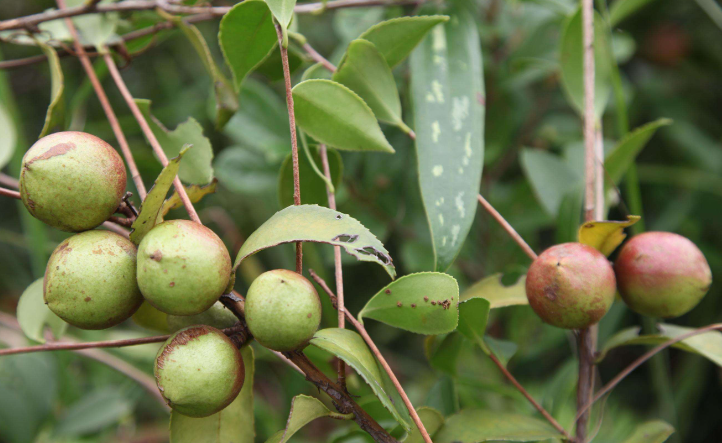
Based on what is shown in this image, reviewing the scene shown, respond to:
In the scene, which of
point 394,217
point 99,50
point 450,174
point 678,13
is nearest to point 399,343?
point 394,217

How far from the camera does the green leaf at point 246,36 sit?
18.5 inches

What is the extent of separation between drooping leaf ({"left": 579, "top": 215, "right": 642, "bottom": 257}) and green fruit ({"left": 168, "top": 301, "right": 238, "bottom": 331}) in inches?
12.3

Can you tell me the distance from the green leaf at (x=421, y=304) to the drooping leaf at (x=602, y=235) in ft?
0.49

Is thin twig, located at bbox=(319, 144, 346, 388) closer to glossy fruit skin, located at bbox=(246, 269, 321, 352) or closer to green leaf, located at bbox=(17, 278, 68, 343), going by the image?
glossy fruit skin, located at bbox=(246, 269, 321, 352)

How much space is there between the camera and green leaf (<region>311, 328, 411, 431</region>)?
37 centimetres

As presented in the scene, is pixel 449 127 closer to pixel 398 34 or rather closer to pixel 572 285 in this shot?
pixel 398 34

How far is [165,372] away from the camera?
36cm

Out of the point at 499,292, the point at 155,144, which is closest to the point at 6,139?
the point at 155,144

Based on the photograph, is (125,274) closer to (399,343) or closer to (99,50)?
(99,50)

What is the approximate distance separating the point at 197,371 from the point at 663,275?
0.39m

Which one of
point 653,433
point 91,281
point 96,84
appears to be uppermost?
point 96,84

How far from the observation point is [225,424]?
0.45m

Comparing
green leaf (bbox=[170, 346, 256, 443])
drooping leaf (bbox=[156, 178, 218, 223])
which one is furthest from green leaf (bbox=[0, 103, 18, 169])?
green leaf (bbox=[170, 346, 256, 443])

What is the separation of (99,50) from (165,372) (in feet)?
1.42
